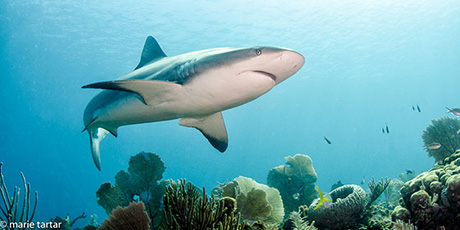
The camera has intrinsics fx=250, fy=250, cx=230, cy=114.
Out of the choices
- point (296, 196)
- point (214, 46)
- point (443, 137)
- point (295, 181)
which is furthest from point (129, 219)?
point (214, 46)

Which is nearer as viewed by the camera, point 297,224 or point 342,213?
point 297,224

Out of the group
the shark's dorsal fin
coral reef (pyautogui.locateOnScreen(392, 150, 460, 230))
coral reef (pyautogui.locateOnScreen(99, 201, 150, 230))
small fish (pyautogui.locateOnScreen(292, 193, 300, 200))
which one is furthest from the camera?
small fish (pyautogui.locateOnScreen(292, 193, 300, 200))

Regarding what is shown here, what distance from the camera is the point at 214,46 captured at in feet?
111

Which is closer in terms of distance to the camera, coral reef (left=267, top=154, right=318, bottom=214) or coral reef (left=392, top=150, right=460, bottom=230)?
coral reef (left=392, top=150, right=460, bottom=230)

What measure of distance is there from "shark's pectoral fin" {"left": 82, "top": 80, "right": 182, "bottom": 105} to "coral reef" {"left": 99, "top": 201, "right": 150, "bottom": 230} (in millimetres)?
1629

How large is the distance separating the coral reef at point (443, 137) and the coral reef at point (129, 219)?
925 cm

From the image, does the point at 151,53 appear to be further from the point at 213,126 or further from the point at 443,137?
the point at 443,137

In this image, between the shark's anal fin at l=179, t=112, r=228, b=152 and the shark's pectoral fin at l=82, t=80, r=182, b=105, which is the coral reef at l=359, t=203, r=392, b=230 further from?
the shark's pectoral fin at l=82, t=80, r=182, b=105

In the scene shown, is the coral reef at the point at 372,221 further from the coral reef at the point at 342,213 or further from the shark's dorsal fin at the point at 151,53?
the shark's dorsal fin at the point at 151,53

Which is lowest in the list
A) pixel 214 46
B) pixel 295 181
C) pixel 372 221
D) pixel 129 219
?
pixel 372 221

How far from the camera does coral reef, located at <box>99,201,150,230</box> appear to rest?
238 cm

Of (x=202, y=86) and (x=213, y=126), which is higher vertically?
(x=213, y=126)

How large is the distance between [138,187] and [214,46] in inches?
1182

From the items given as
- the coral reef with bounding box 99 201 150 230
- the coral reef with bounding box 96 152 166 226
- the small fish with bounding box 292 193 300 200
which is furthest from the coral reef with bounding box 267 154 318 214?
the coral reef with bounding box 99 201 150 230
